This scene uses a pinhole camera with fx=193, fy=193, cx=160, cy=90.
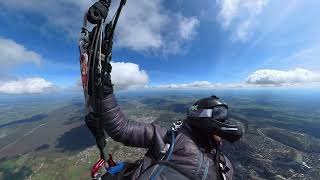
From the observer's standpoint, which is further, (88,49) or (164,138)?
(164,138)

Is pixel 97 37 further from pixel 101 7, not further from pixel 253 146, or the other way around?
pixel 253 146

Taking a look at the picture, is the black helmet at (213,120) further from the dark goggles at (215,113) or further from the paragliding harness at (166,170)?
the paragliding harness at (166,170)

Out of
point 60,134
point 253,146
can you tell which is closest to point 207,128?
point 253,146

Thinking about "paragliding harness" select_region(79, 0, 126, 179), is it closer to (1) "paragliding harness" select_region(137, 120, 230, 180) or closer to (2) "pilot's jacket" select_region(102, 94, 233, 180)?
(2) "pilot's jacket" select_region(102, 94, 233, 180)

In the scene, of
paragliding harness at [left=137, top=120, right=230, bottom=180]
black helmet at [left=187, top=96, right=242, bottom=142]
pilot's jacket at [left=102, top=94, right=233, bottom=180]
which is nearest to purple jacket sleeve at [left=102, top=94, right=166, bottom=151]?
pilot's jacket at [left=102, top=94, right=233, bottom=180]

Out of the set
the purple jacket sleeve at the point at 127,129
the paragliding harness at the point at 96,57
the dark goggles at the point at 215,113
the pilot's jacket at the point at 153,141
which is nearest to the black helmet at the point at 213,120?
the dark goggles at the point at 215,113
